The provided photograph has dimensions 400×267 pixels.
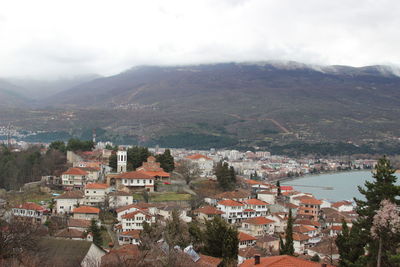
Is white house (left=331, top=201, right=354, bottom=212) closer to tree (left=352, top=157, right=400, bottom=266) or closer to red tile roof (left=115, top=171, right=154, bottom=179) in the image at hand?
red tile roof (left=115, top=171, right=154, bottom=179)

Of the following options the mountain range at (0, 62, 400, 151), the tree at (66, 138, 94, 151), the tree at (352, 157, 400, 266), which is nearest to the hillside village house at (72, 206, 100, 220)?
the tree at (66, 138, 94, 151)

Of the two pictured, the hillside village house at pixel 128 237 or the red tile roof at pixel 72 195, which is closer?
the hillside village house at pixel 128 237

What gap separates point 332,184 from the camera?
90.1 meters

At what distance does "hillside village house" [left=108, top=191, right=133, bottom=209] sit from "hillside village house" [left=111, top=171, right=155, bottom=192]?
8.35ft

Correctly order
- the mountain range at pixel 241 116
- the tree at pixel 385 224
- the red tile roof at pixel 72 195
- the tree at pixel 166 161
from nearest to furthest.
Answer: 1. the tree at pixel 385 224
2. the red tile roof at pixel 72 195
3. the tree at pixel 166 161
4. the mountain range at pixel 241 116

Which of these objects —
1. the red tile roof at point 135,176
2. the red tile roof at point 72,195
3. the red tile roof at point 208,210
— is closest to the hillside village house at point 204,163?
Answer: the red tile roof at point 135,176

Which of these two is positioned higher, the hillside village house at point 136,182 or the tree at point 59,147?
the tree at point 59,147

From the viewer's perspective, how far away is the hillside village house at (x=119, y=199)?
32469 mm

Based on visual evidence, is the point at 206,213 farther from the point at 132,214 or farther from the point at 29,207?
the point at 29,207

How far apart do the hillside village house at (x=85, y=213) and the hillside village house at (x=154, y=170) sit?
755cm

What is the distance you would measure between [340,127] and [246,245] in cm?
13249

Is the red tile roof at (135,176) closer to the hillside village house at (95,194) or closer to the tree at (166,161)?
the hillside village house at (95,194)

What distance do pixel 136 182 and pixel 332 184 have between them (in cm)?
6163

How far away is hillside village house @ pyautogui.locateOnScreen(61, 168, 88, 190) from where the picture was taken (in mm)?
37344
